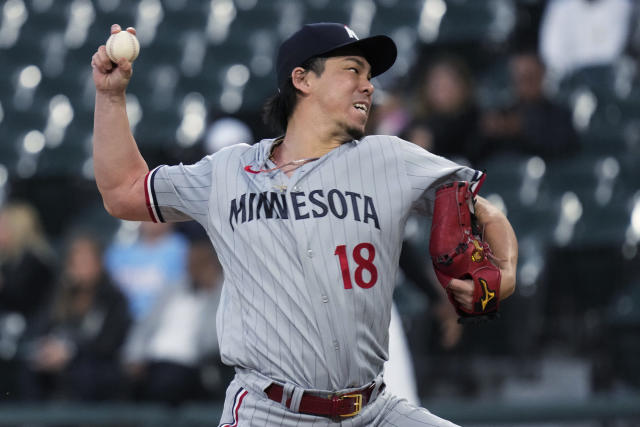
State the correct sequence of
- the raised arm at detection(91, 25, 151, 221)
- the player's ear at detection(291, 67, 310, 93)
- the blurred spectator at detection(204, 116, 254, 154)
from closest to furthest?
the raised arm at detection(91, 25, 151, 221)
the player's ear at detection(291, 67, 310, 93)
the blurred spectator at detection(204, 116, 254, 154)

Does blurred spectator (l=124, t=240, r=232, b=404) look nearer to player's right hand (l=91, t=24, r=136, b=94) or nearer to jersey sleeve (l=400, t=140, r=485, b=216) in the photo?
player's right hand (l=91, t=24, r=136, b=94)

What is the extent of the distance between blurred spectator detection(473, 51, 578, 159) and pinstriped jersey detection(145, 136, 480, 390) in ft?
12.2

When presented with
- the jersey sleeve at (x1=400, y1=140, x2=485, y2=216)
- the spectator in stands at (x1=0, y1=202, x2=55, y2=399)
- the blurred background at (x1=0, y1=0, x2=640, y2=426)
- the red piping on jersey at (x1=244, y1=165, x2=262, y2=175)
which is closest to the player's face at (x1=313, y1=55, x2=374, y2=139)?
the jersey sleeve at (x1=400, y1=140, x2=485, y2=216)

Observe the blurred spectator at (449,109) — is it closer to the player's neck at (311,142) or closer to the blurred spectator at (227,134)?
the blurred spectator at (227,134)

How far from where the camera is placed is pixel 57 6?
9047mm

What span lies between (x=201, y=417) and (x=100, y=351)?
1.25 m

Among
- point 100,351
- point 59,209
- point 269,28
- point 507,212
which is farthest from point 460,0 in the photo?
point 100,351

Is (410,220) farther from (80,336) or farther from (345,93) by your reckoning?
(345,93)

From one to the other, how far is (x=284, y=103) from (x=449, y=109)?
3369mm

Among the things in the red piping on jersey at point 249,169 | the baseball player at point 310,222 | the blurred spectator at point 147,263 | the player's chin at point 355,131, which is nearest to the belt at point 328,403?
the baseball player at point 310,222

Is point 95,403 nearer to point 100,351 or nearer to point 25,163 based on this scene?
point 100,351

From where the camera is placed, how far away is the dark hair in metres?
2.99

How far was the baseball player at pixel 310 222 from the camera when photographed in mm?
2723

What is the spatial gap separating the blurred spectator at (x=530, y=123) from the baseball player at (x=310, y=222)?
3.64 meters
